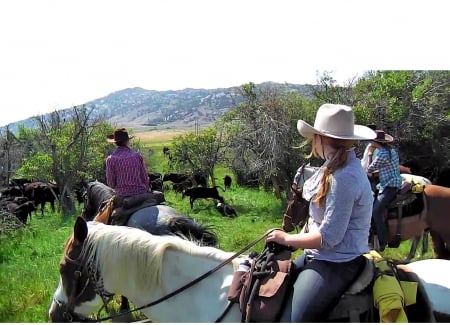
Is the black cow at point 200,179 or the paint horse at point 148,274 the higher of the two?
the paint horse at point 148,274

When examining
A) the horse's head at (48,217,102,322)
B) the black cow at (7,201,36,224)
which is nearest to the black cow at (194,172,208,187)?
the black cow at (7,201,36,224)

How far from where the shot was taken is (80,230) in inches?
133

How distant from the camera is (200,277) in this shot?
129 inches

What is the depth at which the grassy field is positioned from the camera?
279 inches

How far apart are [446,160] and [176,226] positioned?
17.1 m

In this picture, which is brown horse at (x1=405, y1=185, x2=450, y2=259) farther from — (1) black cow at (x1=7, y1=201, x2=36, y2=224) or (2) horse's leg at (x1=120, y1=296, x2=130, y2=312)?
(1) black cow at (x1=7, y1=201, x2=36, y2=224)

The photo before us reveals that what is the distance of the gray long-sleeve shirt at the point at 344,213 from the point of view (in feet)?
8.89

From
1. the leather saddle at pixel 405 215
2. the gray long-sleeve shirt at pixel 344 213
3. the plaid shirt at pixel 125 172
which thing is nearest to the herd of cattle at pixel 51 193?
the plaid shirt at pixel 125 172

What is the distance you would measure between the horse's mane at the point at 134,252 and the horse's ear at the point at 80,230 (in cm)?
5

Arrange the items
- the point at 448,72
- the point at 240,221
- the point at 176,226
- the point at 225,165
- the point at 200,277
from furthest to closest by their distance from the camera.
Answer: the point at 225,165, the point at 448,72, the point at 240,221, the point at 176,226, the point at 200,277

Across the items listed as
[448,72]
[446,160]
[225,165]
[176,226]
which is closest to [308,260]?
[176,226]

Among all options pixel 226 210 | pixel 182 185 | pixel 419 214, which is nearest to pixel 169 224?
pixel 419 214

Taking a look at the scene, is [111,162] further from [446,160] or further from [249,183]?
[249,183]

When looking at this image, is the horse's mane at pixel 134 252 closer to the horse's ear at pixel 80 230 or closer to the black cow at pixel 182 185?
the horse's ear at pixel 80 230
